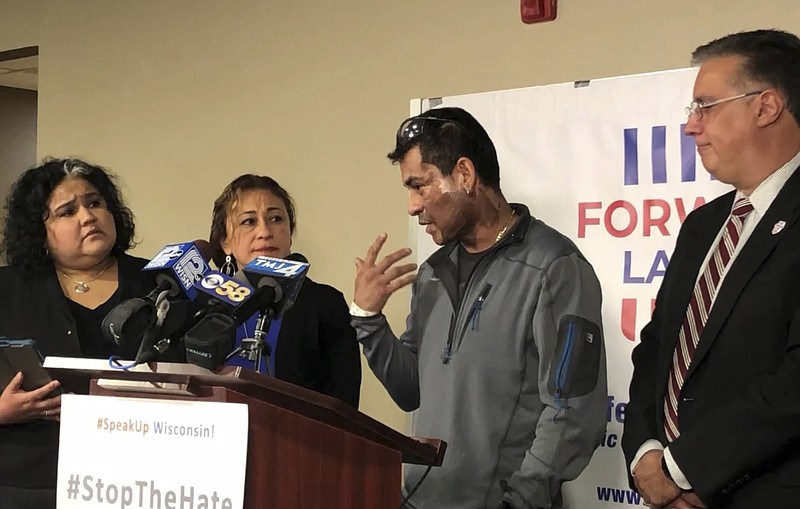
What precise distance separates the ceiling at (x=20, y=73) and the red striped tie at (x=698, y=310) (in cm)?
382

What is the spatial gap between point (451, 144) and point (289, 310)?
27.1 inches

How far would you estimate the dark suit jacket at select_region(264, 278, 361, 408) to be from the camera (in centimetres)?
256

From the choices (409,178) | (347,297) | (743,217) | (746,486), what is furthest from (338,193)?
(746,486)

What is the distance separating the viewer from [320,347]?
265cm

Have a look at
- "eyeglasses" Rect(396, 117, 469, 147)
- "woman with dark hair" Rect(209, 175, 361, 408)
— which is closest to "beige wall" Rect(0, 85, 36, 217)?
"woman with dark hair" Rect(209, 175, 361, 408)

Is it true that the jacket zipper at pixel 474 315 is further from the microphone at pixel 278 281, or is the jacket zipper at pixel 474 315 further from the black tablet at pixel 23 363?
the black tablet at pixel 23 363

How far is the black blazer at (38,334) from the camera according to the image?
2434 millimetres

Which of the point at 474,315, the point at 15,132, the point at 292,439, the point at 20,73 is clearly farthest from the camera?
the point at 15,132

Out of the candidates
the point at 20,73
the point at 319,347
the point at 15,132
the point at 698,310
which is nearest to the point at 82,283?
the point at 319,347

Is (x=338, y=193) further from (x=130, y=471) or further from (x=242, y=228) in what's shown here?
(x=130, y=471)

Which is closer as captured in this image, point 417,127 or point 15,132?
point 417,127

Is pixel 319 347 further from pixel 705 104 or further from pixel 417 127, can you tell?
pixel 705 104

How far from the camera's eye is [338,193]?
139 inches

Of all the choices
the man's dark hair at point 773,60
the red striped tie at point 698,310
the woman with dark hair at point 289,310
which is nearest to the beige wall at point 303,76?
the woman with dark hair at point 289,310
